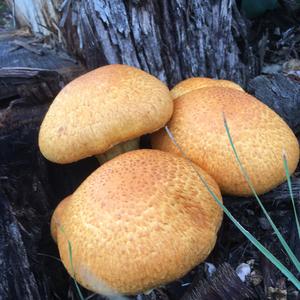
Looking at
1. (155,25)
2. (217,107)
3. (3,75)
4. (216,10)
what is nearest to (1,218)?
(3,75)

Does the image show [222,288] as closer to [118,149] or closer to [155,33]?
[118,149]

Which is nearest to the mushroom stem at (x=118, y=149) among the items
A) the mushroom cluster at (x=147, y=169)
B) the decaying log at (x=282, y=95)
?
the mushroom cluster at (x=147, y=169)

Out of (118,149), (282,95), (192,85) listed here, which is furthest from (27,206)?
(282,95)

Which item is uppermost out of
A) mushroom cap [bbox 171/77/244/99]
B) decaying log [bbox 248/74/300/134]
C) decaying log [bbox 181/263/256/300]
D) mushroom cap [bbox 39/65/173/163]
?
mushroom cap [bbox 39/65/173/163]

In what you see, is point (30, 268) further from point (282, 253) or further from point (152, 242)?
point (282, 253)

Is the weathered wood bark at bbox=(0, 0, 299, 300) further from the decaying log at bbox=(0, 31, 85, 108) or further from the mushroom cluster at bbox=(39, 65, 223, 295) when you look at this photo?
the mushroom cluster at bbox=(39, 65, 223, 295)

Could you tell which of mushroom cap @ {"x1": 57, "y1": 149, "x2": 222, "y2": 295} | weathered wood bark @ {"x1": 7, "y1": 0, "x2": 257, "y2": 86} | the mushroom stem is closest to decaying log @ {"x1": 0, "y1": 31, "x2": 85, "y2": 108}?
weathered wood bark @ {"x1": 7, "y1": 0, "x2": 257, "y2": 86}

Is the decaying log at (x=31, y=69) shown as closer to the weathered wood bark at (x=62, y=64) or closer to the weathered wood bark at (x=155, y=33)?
the weathered wood bark at (x=62, y=64)
